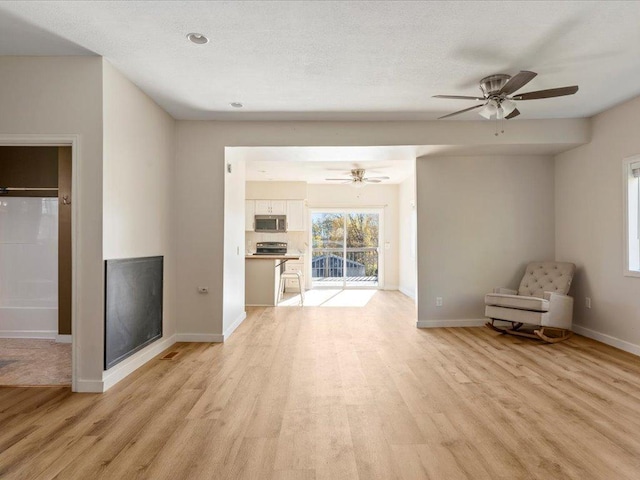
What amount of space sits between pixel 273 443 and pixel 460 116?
12.9 ft

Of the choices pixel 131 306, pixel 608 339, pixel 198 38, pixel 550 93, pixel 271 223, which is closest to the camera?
pixel 198 38

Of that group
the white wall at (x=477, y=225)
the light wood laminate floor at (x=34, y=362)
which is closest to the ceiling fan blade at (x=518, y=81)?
the white wall at (x=477, y=225)

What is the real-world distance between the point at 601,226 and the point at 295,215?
5.91 m

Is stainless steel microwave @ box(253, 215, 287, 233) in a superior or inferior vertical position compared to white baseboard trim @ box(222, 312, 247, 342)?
superior

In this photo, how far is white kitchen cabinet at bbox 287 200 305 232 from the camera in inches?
350

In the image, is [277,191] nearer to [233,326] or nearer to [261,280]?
[261,280]

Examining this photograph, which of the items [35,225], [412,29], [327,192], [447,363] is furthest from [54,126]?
[327,192]

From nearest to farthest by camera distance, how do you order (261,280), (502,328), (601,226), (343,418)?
1. (343,418)
2. (601,226)
3. (502,328)
4. (261,280)

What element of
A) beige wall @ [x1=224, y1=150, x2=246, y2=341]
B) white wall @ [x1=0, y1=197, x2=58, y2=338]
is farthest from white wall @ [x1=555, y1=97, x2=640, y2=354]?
white wall @ [x1=0, y1=197, x2=58, y2=338]

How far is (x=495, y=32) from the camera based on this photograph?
264 centimetres

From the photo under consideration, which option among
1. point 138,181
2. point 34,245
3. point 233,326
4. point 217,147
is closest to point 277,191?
point 217,147

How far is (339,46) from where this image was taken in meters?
2.84

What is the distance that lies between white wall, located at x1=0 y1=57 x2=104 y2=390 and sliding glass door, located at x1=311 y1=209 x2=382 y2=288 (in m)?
6.63

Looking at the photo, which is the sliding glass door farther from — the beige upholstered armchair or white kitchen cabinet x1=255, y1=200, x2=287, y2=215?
the beige upholstered armchair
